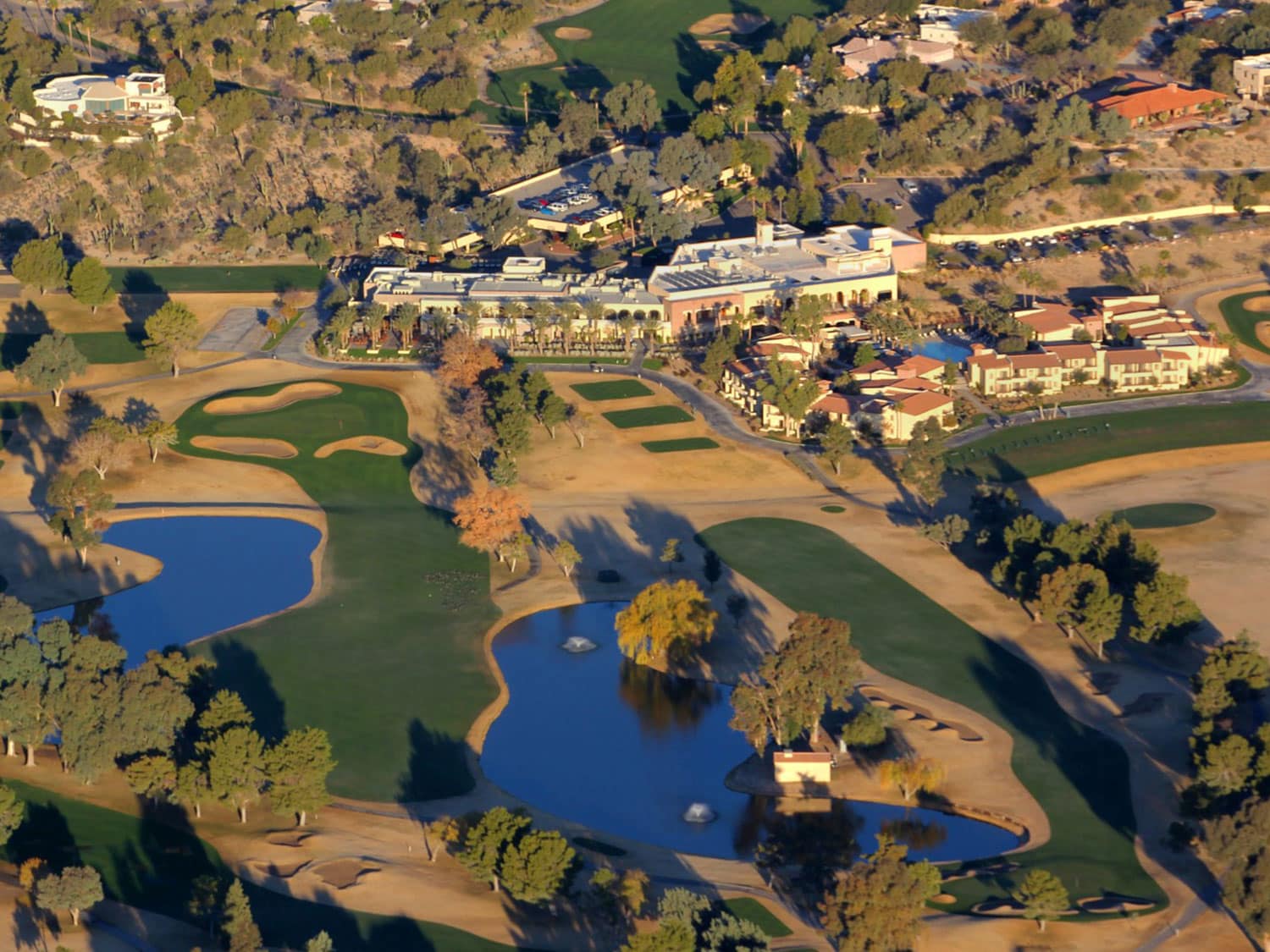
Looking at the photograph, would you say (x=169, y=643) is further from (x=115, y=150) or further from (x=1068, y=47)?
(x=1068, y=47)

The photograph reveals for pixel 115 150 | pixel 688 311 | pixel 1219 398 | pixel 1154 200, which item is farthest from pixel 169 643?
pixel 1154 200

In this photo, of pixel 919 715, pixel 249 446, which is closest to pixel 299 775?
pixel 919 715

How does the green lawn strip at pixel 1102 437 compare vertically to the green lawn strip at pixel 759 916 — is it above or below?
below

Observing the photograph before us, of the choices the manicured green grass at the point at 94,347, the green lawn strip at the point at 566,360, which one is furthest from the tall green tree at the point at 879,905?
the manicured green grass at the point at 94,347

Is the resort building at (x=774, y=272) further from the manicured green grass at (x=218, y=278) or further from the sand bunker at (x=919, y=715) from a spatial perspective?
the sand bunker at (x=919, y=715)

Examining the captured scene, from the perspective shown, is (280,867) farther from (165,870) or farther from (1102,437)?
(1102,437)

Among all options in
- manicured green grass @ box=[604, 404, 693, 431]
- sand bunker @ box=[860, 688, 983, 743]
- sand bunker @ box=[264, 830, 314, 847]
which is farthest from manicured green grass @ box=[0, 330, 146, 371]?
sand bunker @ box=[860, 688, 983, 743]

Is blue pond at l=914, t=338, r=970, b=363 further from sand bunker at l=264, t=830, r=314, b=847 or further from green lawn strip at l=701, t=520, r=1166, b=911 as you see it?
sand bunker at l=264, t=830, r=314, b=847
